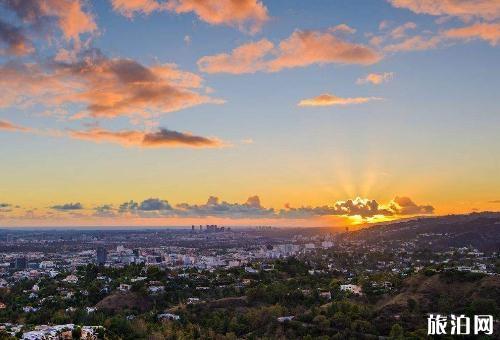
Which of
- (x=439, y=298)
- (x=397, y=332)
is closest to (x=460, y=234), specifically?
(x=439, y=298)

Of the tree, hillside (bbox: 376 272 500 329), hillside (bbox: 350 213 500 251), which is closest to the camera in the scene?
the tree

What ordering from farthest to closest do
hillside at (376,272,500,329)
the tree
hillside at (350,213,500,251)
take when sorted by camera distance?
hillside at (350,213,500,251) < hillside at (376,272,500,329) < the tree

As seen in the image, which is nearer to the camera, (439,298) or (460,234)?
(439,298)

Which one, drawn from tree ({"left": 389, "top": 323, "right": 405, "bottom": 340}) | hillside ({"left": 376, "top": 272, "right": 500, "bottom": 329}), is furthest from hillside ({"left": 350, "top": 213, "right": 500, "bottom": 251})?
tree ({"left": 389, "top": 323, "right": 405, "bottom": 340})

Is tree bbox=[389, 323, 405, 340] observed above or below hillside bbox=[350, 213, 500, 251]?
below

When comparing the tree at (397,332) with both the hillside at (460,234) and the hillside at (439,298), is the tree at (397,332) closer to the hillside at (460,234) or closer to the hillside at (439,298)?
the hillside at (439,298)

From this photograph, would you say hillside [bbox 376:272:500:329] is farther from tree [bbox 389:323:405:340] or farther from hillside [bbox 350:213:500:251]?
hillside [bbox 350:213:500:251]

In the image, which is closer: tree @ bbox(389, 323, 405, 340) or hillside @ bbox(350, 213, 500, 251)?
tree @ bbox(389, 323, 405, 340)

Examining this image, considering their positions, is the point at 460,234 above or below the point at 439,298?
above

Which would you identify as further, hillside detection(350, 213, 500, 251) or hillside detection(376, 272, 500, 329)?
hillside detection(350, 213, 500, 251)

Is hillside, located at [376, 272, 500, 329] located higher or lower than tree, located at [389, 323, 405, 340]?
higher

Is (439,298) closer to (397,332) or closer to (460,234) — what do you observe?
(397,332)

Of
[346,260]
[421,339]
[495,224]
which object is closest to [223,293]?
[421,339]
